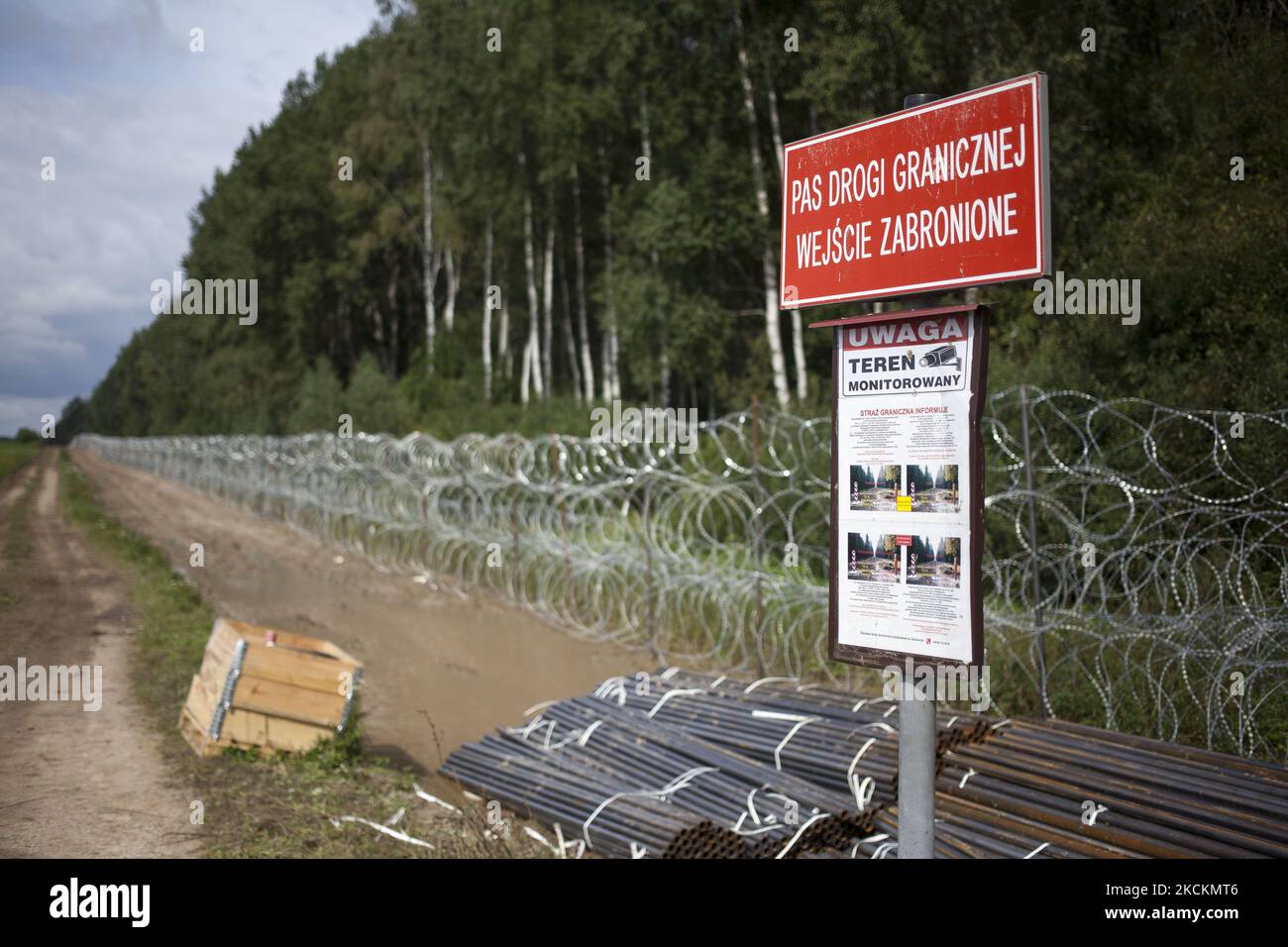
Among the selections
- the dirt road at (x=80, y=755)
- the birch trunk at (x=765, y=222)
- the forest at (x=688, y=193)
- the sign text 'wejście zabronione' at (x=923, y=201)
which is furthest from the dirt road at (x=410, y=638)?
the birch trunk at (x=765, y=222)

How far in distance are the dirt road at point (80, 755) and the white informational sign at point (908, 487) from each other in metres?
3.55

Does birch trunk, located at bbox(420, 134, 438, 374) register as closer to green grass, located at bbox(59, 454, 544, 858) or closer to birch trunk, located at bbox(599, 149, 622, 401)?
birch trunk, located at bbox(599, 149, 622, 401)

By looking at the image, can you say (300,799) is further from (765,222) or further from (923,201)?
(765,222)

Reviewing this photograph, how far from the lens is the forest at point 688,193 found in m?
10.2

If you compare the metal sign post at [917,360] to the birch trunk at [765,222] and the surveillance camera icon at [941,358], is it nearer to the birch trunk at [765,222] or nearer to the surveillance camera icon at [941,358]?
the surveillance camera icon at [941,358]

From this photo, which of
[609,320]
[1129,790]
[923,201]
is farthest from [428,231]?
[923,201]

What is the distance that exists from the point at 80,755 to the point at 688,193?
1619 cm

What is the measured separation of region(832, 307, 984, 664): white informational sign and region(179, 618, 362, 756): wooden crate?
14.2ft

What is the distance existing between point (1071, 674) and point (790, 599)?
2.48 m

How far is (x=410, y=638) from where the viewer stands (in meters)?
10.9

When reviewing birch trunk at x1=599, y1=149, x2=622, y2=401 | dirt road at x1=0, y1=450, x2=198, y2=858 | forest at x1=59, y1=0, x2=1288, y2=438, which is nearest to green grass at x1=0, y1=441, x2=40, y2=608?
dirt road at x1=0, y1=450, x2=198, y2=858

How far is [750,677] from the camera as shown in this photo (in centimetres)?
835
